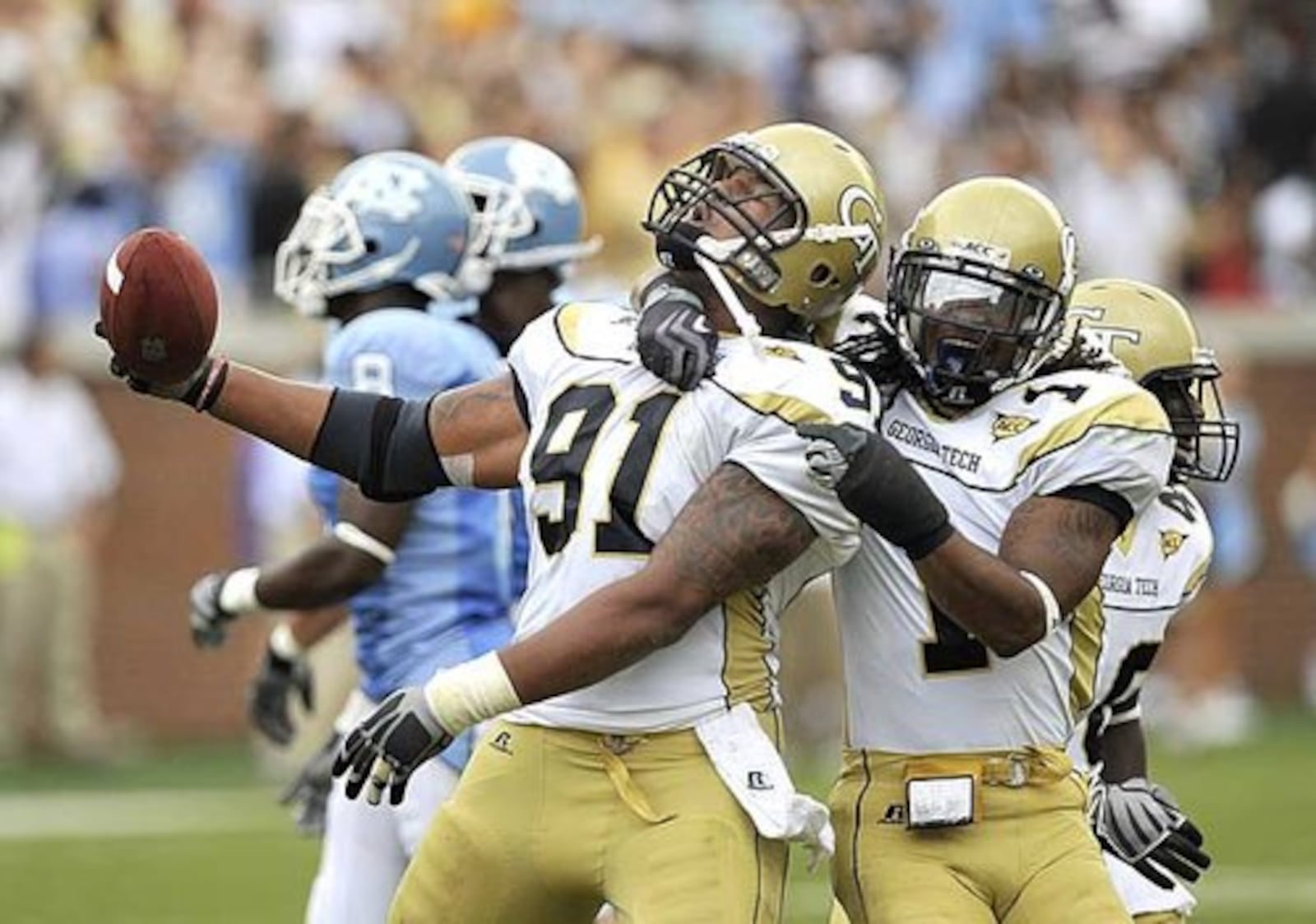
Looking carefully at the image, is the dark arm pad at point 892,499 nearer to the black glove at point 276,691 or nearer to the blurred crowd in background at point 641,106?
the black glove at point 276,691

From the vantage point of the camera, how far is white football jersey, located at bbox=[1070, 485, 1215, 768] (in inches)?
233

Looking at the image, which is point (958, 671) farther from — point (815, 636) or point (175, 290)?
point (815, 636)

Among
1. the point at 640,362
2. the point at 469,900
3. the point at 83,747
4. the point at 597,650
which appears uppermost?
the point at 640,362

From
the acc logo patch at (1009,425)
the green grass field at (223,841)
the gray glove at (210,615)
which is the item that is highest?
the acc logo patch at (1009,425)

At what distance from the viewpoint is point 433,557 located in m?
6.67

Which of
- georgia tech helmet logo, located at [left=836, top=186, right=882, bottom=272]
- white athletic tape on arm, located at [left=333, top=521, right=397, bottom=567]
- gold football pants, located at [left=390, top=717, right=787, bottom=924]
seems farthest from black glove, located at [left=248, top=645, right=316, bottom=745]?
georgia tech helmet logo, located at [left=836, top=186, right=882, bottom=272]

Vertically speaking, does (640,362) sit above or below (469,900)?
above

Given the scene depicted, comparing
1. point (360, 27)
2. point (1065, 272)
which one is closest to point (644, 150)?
point (360, 27)

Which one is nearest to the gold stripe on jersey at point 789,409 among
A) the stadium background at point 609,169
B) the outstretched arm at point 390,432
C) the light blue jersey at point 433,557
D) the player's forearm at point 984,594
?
the player's forearm at point 984,594

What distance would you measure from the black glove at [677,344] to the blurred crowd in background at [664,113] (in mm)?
8049

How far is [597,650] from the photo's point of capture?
16.4 ft

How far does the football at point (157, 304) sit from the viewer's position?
5168mm

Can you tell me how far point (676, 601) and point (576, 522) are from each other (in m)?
0.24

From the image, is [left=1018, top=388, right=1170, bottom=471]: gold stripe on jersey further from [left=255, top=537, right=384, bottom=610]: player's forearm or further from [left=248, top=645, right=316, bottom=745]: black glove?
[left=248, top=645, right=316, bottom=745]: black glove
